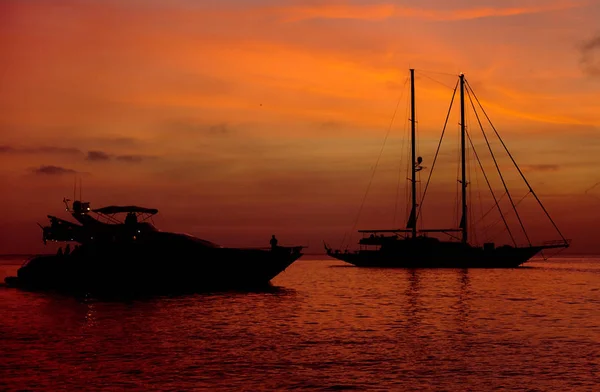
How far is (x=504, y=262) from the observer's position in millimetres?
103125

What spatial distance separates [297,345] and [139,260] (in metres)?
29.4

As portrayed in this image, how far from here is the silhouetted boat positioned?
5503cm

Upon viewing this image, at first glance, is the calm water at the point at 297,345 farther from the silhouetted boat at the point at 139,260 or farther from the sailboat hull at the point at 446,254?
the sailboat hull at the point at 446,254

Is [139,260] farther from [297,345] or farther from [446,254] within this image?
[446,254]

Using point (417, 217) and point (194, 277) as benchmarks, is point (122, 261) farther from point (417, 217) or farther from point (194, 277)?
point (417, 217)

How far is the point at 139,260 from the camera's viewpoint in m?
55.0

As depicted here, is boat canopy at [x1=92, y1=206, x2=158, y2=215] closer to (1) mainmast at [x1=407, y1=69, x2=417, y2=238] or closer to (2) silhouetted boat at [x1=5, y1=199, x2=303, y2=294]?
(2) silhouetted boat at [x1=5, y1=199, x2=303, y2=294]

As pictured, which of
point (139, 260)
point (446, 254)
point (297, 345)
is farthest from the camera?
point (446, 254)

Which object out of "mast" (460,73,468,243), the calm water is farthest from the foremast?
the calm water

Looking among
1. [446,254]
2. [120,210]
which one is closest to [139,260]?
[120,210]

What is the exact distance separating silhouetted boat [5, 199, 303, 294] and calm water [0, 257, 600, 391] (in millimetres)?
5987

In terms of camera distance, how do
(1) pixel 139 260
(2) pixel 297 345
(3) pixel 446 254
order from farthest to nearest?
(3) pixel 446 254, (1) pixel 139 260, (2) pixel 297 345

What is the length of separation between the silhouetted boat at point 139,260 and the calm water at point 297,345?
5987 mm

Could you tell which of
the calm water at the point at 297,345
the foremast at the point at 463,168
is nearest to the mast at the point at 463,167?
the foremast at the point at 463,168
